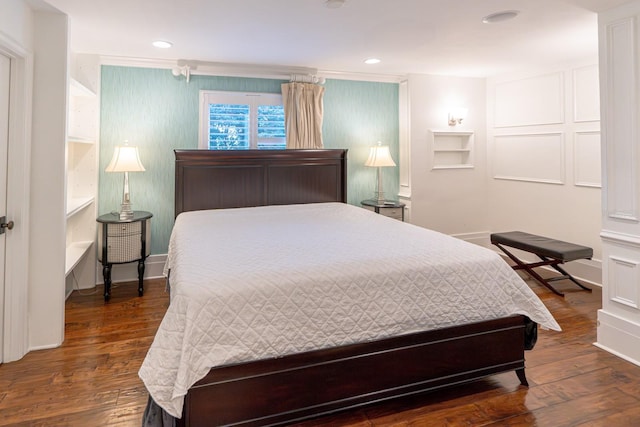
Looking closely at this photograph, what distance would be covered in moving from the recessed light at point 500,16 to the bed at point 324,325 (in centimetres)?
167

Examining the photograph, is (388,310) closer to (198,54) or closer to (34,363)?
(34,363)

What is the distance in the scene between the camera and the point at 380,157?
15.2 feet

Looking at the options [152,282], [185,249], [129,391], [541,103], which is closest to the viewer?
[129,391]

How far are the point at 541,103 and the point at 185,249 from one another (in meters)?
4.18

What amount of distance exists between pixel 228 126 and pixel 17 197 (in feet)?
7.35

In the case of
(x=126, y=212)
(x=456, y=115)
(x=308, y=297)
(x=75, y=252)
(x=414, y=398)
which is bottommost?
(x=414, y=398)

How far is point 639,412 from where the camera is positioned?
1.99 m

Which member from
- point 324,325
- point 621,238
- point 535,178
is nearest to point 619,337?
point 621,238

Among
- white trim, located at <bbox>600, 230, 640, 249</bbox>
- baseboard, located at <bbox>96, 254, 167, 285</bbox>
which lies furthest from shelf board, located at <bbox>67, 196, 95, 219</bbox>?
white trim, located at <bbox>600, 230, 640, 249</bbox>

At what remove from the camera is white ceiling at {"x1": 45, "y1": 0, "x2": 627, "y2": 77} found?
8.75 feet

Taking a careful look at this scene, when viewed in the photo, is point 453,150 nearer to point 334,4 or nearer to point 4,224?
point 334,4

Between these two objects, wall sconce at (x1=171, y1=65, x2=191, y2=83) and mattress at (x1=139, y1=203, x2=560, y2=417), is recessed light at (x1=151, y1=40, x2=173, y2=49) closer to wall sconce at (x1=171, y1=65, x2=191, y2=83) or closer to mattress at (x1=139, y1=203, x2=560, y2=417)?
wall sconce at (x1=171, y1=65, x2=191, y2=83)

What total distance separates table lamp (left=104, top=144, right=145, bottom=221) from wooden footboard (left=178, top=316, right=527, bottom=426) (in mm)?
2535

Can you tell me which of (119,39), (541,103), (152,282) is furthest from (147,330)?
(541,103)
